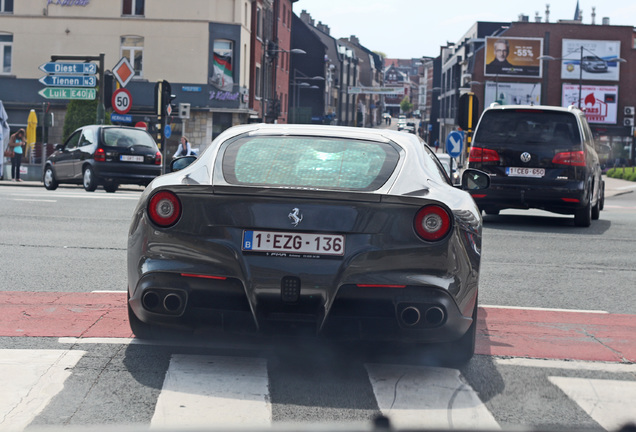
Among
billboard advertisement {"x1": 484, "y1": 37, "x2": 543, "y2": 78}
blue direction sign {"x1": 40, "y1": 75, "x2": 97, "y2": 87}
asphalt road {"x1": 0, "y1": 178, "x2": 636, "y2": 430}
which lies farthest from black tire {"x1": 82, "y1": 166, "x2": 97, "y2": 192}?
billboard advertisement {"x1": 484, "y1": 37, "x2": 543, "y2": 78}

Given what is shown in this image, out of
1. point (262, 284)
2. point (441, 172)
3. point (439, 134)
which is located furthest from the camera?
point (439, 134)

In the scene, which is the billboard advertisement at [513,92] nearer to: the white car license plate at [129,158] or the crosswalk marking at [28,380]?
the white car license plate at [129,158]

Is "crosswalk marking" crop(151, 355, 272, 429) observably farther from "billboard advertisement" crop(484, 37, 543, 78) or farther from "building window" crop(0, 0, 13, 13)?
"billboard advertisement" crop(484, 37, 543, 78)

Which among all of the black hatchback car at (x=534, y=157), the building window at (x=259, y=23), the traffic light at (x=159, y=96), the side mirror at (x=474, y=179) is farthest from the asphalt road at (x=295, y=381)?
the building window at (x=259, y=23)

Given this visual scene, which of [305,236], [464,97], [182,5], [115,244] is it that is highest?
[182,5]

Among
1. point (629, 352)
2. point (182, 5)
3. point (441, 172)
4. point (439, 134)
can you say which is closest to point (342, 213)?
point (441, 172)

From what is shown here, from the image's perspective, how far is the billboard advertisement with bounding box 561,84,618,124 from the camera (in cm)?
9056

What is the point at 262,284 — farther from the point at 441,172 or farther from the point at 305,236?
the point at 441,172

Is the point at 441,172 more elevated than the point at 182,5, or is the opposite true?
the point at 182,5

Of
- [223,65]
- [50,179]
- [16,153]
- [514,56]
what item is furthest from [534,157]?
[514,56]

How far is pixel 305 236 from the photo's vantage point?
196 inches

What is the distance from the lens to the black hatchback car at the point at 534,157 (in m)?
15.1

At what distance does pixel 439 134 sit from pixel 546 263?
132 m

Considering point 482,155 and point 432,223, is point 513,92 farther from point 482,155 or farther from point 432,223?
point 432,223
